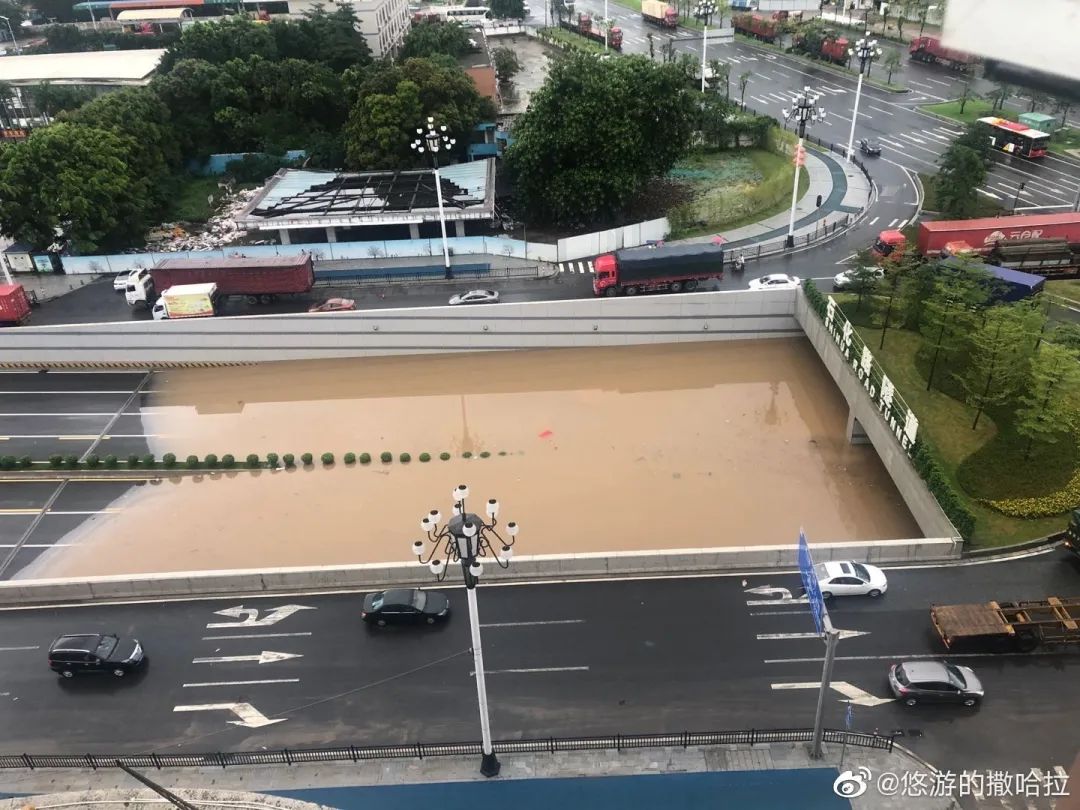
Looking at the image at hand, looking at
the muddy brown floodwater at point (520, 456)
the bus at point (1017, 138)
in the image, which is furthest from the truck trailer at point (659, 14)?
the muddy brown floodwater at point (520, 456)

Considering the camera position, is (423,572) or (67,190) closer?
(423,572)

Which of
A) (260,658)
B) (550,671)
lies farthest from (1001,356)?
(260,658)

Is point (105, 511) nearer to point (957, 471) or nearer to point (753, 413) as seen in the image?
point (753, 413)

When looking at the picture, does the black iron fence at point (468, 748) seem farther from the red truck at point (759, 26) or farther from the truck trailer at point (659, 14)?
the truck trailer at point (659, 14)

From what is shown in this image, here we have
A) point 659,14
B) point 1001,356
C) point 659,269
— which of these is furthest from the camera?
point 659,14

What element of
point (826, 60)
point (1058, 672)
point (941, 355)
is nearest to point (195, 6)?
point (826, 60)

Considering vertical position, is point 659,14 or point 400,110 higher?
point 659,14

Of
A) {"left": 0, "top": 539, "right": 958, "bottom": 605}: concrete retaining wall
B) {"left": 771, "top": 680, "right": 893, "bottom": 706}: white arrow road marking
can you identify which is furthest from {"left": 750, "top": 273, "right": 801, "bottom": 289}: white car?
{"left": 771, "top": 680, "right": 893, "bottom": 706}: white arrow road marking

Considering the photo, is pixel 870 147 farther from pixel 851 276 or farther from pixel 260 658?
pixel 260 658
